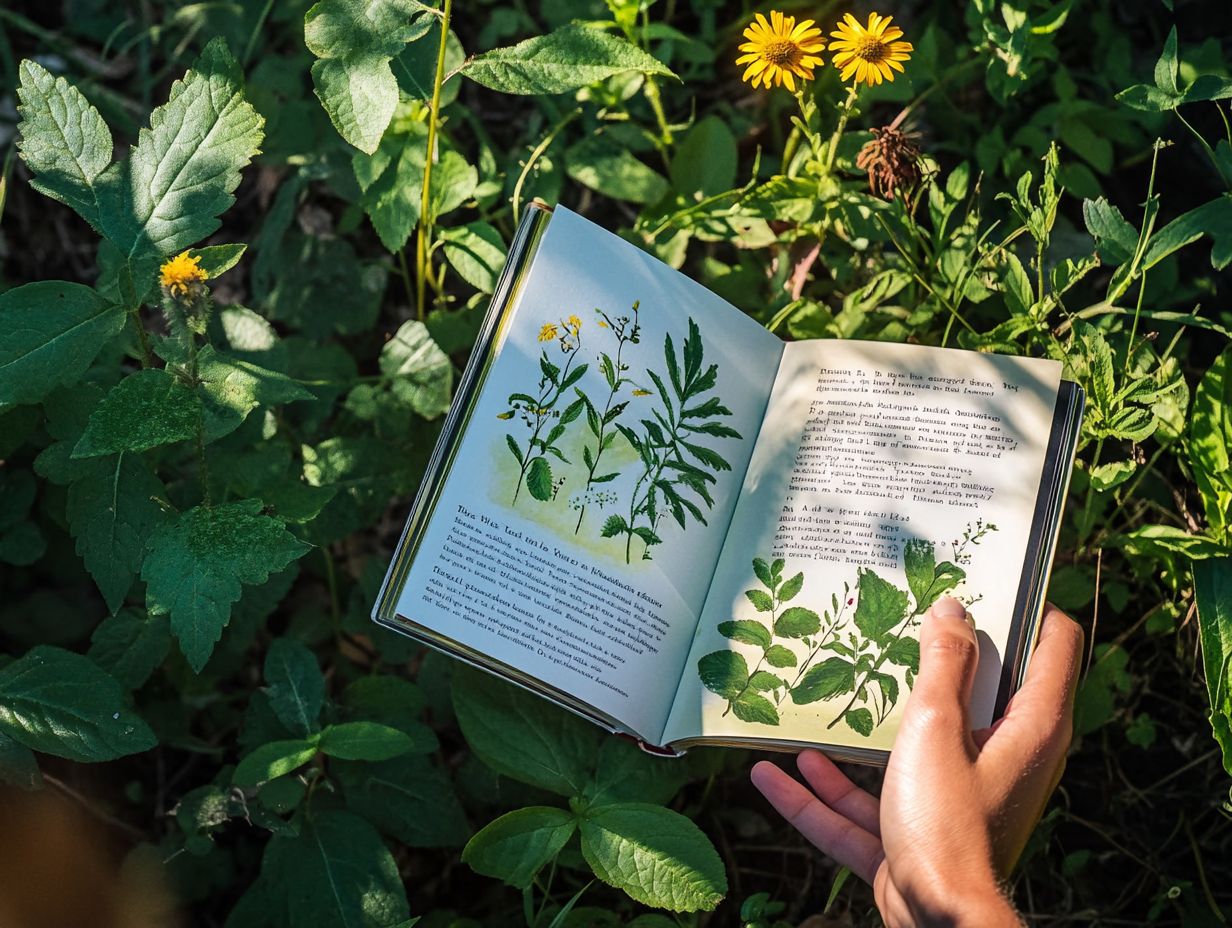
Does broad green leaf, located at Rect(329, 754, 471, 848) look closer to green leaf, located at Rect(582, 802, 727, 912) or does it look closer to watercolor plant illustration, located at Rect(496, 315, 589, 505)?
green leaf, located at Rect(582, 802, 727, 912)

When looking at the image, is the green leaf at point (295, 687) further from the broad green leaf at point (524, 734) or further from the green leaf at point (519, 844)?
the green leaf at point (519, 844)

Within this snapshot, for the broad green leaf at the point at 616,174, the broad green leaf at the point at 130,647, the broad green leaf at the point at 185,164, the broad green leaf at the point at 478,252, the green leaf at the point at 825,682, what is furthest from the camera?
the broad green leaf at the point at 616,174

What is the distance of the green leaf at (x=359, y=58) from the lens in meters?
1.40

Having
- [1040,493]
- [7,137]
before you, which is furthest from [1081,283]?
[7,137]

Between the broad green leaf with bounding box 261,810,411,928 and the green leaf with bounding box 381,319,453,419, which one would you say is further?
the green leaf with bounding box 381,319,453,419

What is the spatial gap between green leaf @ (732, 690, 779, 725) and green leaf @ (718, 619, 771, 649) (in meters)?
0.07

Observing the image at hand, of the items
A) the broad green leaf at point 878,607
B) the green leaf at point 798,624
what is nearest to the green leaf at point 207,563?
the green leaf at point 798,624

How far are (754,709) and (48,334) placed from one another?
42.1 inches

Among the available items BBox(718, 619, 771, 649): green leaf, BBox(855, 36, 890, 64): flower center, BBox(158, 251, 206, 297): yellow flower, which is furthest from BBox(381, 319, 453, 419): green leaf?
BBox(855, 36, 890, 64): flower center

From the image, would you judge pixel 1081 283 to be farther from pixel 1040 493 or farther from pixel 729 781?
pixel 729 781

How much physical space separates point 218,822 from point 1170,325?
69.4 inches

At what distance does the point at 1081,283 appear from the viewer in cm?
196

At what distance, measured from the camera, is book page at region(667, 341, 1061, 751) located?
1485 millimetres

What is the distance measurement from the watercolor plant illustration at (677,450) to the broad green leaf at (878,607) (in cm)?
25
